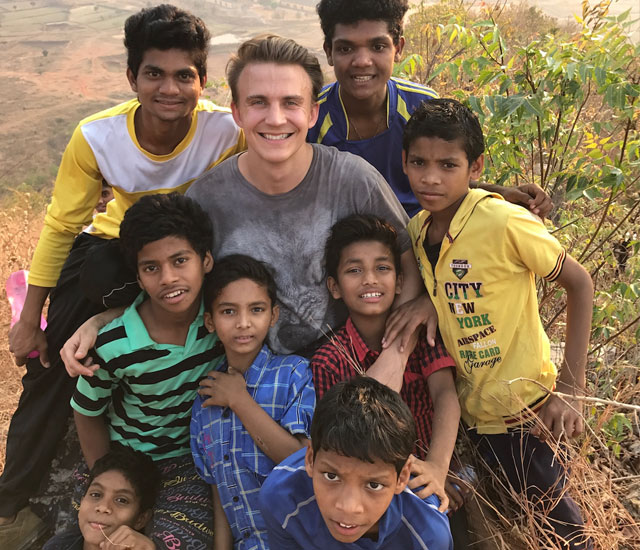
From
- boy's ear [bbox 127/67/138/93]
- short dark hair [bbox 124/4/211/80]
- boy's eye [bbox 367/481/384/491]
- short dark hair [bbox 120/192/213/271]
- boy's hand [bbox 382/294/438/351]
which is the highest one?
short dark hair [bbox 124/4/211/80]

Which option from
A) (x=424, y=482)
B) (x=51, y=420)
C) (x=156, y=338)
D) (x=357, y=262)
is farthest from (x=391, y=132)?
(x=51, y=420)

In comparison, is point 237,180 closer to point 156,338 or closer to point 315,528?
point 156,338

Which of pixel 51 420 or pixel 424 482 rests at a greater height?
pixel 424 482

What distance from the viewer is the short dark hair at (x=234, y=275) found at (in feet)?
7.97

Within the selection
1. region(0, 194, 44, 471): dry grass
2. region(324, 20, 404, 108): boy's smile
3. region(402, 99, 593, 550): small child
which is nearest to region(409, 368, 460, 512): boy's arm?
region(402, 99, 593, 550): small child

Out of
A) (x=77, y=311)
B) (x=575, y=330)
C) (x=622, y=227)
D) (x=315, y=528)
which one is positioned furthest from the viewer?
(x=622, y=227)

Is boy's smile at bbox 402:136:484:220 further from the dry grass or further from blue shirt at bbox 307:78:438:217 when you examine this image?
the dry grass

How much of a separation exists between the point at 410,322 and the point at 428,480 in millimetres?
621

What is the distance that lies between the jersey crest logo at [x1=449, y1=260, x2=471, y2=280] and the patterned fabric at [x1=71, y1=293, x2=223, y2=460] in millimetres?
1059

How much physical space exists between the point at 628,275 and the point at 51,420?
3159 millimetres

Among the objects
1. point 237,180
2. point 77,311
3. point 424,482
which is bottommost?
point 424,482

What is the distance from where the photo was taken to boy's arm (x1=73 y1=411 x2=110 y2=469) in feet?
8.38

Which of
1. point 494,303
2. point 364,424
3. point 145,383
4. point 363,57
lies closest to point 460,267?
point 494,303

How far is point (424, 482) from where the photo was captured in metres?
2.01
